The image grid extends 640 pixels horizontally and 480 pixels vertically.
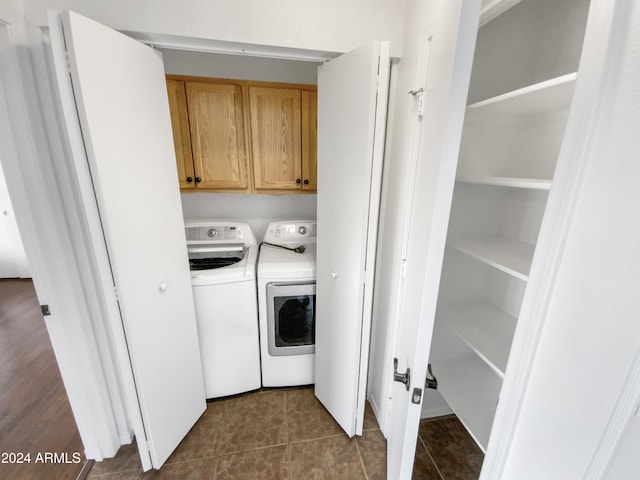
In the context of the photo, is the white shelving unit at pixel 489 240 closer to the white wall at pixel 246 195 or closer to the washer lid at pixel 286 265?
the washer lid at pixel 286 265

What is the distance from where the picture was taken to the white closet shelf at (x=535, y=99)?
72 centimetres

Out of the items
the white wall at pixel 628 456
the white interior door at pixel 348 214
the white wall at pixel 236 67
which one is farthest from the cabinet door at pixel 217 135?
the white wall at pixel 628 456

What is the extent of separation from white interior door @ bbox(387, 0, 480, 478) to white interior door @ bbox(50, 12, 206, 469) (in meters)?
1.08

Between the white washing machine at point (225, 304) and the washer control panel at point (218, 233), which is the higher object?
the washer control panel at point (218, 233)

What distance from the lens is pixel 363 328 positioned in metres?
1.34

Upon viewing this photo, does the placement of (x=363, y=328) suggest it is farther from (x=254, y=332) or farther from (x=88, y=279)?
(x=88, y=279)

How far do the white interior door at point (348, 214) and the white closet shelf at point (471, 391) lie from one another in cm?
41

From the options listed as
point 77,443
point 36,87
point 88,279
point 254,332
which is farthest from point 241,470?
point 36,87

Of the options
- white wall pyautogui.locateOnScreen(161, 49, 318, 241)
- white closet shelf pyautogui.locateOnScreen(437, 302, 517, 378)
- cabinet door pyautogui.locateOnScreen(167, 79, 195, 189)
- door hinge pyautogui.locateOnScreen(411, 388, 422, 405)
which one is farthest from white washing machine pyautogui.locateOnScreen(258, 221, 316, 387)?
door hinge pyautogui.locateOnScreen(411, 388, 422, 405)

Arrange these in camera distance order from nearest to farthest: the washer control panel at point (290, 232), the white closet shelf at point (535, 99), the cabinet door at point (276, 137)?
the white closet shelf at point (535, 99), the cabinet door at point (276, 137), the washer control panel at point (290, 232)

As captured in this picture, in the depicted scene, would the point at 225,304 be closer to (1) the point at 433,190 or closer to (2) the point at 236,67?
(1) the point at 433,190

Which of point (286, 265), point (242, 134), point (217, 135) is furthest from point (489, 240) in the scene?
point (217, 135)

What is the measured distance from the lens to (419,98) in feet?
3.43

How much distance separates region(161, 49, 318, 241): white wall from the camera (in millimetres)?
1832
